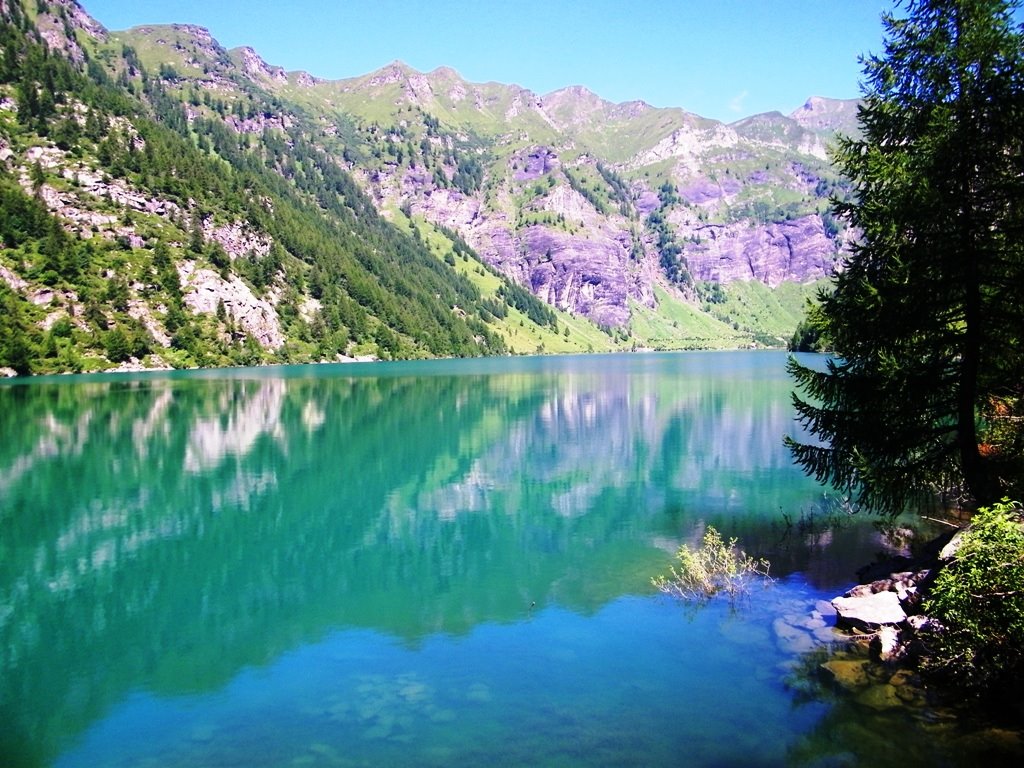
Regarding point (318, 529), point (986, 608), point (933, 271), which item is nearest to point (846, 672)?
point (986, 608)

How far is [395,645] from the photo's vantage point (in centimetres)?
1694

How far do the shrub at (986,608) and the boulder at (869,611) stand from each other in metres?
2.99

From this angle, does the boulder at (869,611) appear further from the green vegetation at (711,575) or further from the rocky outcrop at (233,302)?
the rocky outcrop at (233,302)

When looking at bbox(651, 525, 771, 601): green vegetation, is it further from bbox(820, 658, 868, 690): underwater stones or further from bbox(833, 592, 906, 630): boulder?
bbox(820, 658, 868, 690): underwater stones

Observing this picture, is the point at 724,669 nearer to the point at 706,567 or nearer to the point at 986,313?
the point at 706,567

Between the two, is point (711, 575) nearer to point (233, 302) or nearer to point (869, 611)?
point (869, 611)

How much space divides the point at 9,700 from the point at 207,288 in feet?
585

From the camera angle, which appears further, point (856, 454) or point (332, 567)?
point (332, 567)

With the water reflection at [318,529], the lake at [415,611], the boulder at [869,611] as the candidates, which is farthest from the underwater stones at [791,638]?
the water reflection at [318,529]

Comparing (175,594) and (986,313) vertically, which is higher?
(986,313)

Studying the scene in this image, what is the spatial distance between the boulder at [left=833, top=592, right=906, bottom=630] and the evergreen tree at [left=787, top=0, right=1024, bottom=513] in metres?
3.53

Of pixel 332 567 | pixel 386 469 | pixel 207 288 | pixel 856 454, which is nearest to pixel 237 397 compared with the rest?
pixel 386 469

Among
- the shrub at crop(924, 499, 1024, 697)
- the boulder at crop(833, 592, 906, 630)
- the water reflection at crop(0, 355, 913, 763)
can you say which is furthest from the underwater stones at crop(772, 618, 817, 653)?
the water reflection at crop(0, 355, 913, 763)

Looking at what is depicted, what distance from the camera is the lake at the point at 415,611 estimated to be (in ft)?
40.8
